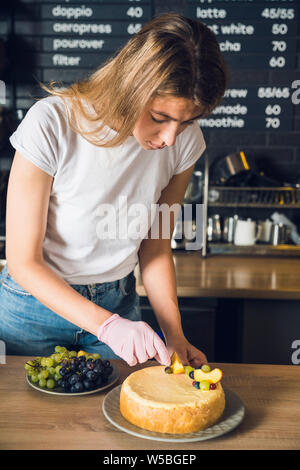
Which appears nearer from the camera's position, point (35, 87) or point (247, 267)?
point (247, 267)

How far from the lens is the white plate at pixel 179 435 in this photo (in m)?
0.95

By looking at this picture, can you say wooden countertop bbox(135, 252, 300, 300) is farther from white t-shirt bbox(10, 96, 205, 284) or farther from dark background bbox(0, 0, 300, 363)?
white t-shirt bbox(10, 96, 205, 284)

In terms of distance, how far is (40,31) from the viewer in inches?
125

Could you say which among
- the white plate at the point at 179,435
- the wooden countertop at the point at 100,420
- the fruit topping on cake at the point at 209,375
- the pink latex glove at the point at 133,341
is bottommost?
the wooden countertop at the point at 100,420

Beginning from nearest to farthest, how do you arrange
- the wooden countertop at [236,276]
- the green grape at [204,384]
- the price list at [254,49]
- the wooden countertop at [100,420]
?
the wooden countertop at [100,420] < the green grape at [204,384] < the wooden countertop at [236,276] < the price list at [254,49]

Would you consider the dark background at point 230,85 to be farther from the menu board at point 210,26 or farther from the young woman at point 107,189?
the young woman at point 107,189

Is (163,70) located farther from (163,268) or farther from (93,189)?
(163,268)

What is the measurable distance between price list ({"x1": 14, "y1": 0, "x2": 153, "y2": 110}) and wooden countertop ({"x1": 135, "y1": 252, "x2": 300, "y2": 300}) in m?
1.37

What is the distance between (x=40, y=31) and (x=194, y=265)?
5.88ft

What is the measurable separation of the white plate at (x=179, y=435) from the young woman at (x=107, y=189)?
0.12 m

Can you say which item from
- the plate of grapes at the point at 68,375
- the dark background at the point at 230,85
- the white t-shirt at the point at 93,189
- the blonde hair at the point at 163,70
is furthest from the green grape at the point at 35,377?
the dark background at the point at 230,85
